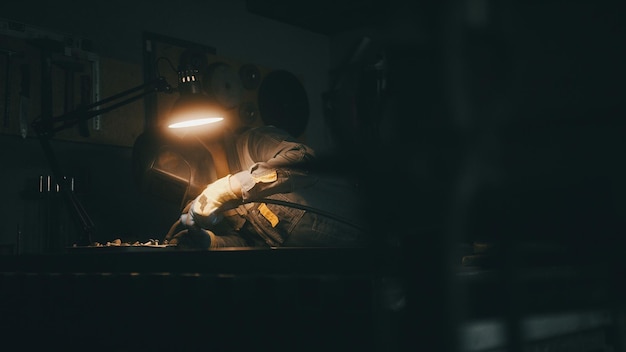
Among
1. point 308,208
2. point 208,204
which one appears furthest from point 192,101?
point 308,208

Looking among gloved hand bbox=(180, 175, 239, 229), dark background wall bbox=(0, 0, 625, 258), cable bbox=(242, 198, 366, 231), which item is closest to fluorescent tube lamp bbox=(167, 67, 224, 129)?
gloved hand bbox=(180, 175, 239, 229)

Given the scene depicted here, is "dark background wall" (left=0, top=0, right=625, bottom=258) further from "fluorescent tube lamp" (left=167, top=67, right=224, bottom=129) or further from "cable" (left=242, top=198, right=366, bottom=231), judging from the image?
"cable" (left=242, top=198, right=366, bottom=231)

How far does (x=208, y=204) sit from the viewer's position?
240 cm

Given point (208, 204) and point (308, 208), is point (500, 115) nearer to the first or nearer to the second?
point (208, 204)

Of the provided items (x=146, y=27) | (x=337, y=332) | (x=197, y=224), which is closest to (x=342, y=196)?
(x=197, y=224)

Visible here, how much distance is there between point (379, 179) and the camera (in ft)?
1.40

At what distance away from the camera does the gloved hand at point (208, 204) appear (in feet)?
7.85

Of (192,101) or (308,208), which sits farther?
(308,208)

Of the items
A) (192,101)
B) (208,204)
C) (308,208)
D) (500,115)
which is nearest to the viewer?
(500,115)

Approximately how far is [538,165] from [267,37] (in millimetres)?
4020

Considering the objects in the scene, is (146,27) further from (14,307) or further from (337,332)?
(337,332)

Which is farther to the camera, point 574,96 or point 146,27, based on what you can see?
point 146,27

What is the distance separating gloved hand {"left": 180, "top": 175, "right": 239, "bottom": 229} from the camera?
239 centimetres

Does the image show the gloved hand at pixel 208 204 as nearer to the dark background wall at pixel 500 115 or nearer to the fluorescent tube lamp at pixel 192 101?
the fluorescent tube lamp at pixel 192 101
